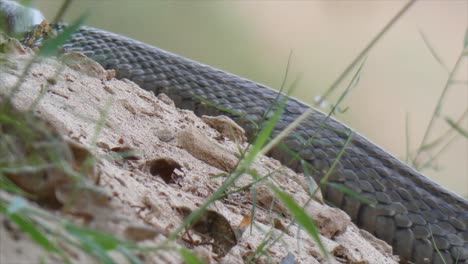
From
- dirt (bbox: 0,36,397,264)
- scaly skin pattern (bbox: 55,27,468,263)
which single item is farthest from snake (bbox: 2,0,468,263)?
dirt (bbox: 0,36,397,264)

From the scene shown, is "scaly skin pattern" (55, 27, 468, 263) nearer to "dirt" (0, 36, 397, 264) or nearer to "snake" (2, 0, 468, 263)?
"snake" (2, 0, 468, 263)

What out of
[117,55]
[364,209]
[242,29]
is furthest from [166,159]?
[242,29]

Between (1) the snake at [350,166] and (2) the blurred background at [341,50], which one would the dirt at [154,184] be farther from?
(2) the blurred background at [341,50]

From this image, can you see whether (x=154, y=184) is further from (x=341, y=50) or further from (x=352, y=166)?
(x=341, y=50)

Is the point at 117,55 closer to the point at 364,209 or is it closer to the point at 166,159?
the point at 364,209

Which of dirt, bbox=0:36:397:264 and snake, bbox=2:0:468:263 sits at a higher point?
dirt, bbox=0:36:397:264

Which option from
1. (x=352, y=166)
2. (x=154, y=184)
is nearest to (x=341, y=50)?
(x=352, y=166)
